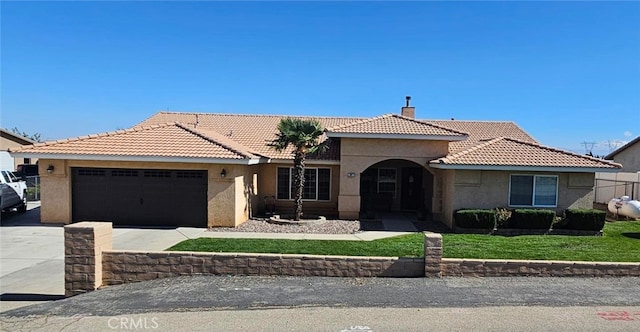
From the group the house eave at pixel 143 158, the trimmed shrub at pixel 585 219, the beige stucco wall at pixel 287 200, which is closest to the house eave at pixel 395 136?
the beige stucco wall at pixel 287 200

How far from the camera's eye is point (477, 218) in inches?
589

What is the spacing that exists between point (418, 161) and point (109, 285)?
13007mm

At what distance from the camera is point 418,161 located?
17.7 metres

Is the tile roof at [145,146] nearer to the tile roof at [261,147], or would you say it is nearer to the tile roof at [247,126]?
the tile roof at [261,147]

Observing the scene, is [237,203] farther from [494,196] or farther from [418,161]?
[494,196]

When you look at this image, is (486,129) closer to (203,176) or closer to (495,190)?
Answer: (495,190)

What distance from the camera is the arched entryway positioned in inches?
827

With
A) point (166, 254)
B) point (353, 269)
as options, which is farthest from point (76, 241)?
point (353, 269)

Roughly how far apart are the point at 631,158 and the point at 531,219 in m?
22.4

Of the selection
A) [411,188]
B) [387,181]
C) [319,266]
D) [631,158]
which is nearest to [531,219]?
[411,188]

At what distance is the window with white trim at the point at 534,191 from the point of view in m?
16.0

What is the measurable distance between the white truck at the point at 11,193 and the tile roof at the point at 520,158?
1799 cm

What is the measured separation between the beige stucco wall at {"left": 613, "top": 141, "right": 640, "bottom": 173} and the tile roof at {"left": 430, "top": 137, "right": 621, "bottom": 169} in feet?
59.9

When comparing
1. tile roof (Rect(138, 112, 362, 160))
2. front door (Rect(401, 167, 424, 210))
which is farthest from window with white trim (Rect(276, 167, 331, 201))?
front door (Rect(401, 167, 424, 210))
